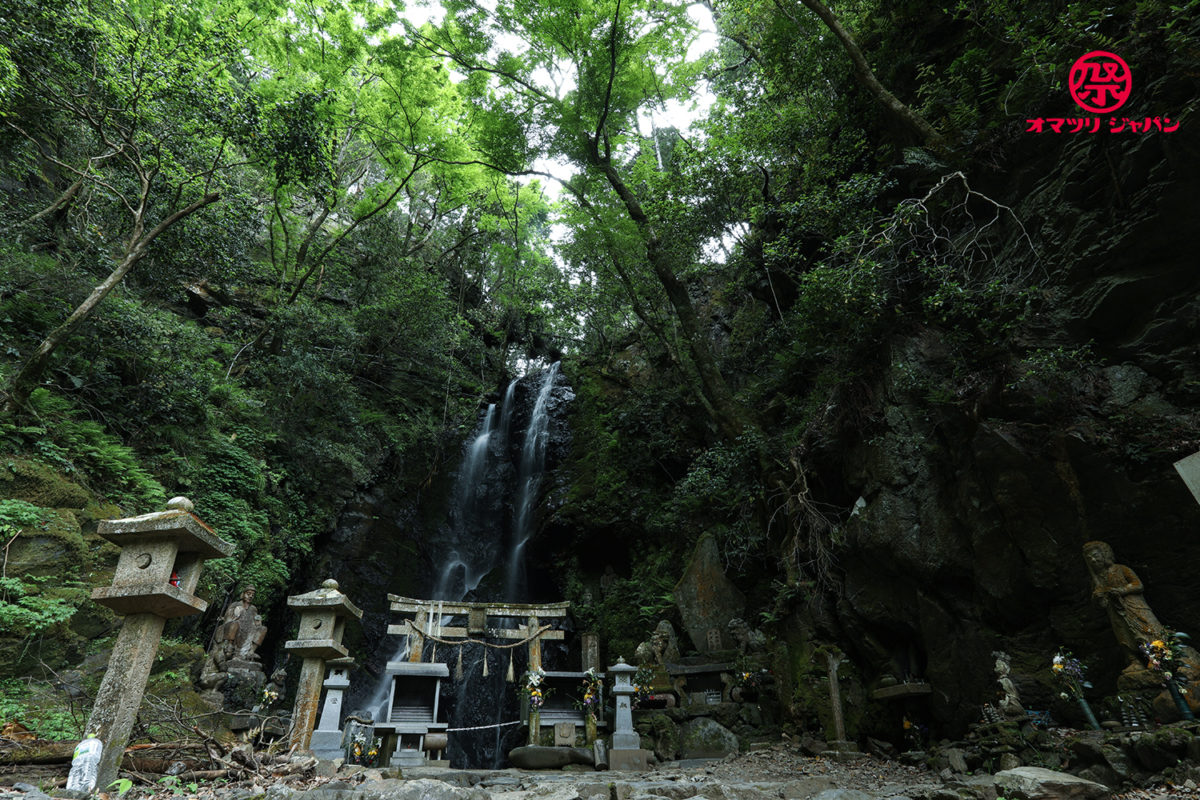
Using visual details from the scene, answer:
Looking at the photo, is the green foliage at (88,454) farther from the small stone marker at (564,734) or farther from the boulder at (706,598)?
the boulder at (706,598)

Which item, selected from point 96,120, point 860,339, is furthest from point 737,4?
point 96,120

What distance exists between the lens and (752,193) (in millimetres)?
13117

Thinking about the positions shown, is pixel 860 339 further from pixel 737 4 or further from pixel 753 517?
pixel 737 4

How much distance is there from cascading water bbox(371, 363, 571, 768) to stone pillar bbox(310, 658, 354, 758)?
10.8ft

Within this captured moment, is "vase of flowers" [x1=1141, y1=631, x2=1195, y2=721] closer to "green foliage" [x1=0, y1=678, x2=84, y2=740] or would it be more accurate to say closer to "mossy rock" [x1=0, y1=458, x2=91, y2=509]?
"green foliage" [x1=0, y1=678, x2=84, y2=740]

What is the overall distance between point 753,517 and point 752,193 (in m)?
7.56

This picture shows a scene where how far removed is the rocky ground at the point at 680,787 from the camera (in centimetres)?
450

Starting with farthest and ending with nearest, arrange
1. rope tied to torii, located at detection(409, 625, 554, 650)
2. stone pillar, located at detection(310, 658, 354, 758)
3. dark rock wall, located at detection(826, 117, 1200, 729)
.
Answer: rope tied to torii, located at detection(409, 625, 554, 650)
stone pillar, located at detection(310, 658, 354, 758)
dark rock wall, located at detection(826, 117, 1200, 729)

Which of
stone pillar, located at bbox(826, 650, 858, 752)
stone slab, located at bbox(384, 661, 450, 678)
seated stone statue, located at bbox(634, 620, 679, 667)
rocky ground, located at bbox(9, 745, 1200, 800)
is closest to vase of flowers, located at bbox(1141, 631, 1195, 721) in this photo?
rocky ground, located at bbox(9, 745, 1200, 800)

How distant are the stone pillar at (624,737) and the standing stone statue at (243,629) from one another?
267 inches

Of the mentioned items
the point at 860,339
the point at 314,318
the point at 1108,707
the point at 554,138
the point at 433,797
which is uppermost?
the point at 554,138

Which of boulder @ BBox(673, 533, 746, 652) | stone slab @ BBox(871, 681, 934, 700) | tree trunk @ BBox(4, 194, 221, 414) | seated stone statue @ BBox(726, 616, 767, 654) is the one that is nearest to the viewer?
stone slab @ BBox(871, 681, 934, 700)

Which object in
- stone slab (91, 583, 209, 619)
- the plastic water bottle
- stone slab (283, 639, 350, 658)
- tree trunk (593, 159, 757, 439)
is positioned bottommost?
the plastic water bottle

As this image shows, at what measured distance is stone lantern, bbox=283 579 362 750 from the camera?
285 inches
